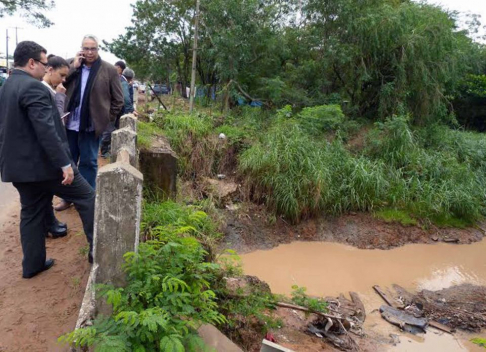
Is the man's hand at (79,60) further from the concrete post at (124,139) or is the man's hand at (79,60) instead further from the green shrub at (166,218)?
the green shrub at (166,218)

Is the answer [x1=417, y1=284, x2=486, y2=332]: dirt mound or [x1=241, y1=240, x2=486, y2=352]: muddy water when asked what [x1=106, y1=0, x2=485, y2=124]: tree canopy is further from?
[x1=417, y1=284, x2=486, y2=332]: dirt mound

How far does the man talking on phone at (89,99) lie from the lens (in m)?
3.53

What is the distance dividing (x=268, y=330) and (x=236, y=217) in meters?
3.64

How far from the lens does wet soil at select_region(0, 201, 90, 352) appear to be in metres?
2.31

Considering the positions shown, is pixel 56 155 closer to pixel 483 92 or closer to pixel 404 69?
pixel 404 69

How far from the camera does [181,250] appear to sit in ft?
7.05

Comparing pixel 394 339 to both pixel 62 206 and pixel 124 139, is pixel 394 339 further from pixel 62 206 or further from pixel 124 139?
pixel 62 206

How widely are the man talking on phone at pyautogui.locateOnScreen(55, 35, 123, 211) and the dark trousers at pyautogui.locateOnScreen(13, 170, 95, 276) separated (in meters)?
0.97

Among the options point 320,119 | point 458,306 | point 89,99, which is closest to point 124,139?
point 89,99

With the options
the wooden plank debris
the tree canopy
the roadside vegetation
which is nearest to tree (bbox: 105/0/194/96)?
the tree canopy

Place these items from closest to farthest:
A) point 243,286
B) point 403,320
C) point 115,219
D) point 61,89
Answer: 1. point 115,219
2. point 61,89
3. point 243,286
4. point 403,320

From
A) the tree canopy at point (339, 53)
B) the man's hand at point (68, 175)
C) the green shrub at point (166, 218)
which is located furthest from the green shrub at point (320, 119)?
the man's hand at point (68, 175)

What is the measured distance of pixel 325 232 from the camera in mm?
7430

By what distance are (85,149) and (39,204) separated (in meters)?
1.06
